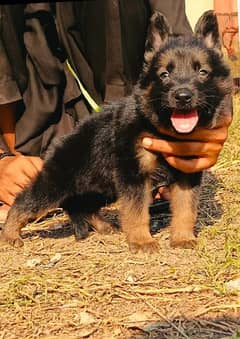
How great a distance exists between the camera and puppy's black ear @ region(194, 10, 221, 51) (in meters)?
3.54

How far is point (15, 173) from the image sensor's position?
4.32 metres

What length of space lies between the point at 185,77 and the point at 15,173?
151 centimetres

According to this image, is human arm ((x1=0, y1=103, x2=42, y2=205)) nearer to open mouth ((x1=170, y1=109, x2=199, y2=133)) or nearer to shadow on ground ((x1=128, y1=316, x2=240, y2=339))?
open mouth ((x1=170, y1=109, x2=199, y2=133))

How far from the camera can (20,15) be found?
4598 millimetres

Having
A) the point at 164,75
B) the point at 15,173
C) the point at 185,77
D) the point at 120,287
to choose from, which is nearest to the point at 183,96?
the point at 185,77

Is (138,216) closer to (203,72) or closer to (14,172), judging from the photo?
(203,72)

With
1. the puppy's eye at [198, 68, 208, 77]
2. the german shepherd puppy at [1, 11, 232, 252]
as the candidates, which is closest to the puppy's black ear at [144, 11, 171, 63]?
the german shepherd puppy at [1, 11, 232, 252]

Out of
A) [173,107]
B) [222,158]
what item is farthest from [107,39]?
[222,158]

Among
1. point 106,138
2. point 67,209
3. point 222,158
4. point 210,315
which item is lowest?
point 222,158

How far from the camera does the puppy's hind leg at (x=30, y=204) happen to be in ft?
12.3

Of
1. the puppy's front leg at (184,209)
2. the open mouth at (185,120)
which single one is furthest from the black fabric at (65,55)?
the open mouth at (185,120)

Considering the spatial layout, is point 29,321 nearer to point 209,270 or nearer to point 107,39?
point 209,270

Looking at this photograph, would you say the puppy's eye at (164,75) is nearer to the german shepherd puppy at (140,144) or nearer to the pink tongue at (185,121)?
the german shepherd puppy at (140,144)

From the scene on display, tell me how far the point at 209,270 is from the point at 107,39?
2.01 meters
